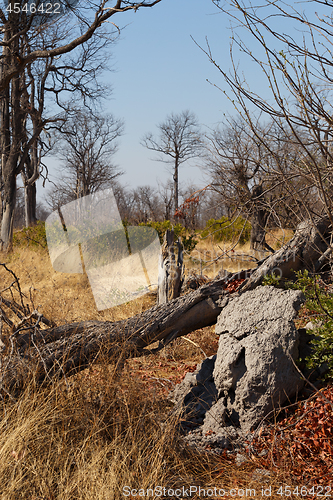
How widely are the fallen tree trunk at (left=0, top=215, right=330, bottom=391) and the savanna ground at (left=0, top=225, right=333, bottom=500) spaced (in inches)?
11.1

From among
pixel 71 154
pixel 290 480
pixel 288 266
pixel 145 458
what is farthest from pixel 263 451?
pixel 71 154

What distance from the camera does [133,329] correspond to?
389 centimetres

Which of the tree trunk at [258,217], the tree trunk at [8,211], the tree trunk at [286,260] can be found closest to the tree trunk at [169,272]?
the tree trunk at [258,217]

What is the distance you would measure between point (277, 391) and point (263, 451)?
502 mm

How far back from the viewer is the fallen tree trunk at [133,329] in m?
3.47

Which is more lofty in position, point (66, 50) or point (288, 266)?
point (66, 50)

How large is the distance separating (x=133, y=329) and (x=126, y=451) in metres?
1.47

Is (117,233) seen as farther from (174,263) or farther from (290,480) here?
(290,480)

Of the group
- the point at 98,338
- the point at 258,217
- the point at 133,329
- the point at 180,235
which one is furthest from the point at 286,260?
the point at 180,235

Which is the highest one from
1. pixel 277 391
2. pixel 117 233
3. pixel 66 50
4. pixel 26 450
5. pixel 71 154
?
pixel 71 154

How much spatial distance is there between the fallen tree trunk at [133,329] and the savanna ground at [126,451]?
0.28 m

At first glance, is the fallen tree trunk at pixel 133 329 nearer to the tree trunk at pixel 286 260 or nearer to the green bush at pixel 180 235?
the tree trunk at pixel 286 260

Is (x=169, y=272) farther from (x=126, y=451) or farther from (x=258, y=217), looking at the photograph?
(x=258, y=217)

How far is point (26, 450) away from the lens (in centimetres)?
243
